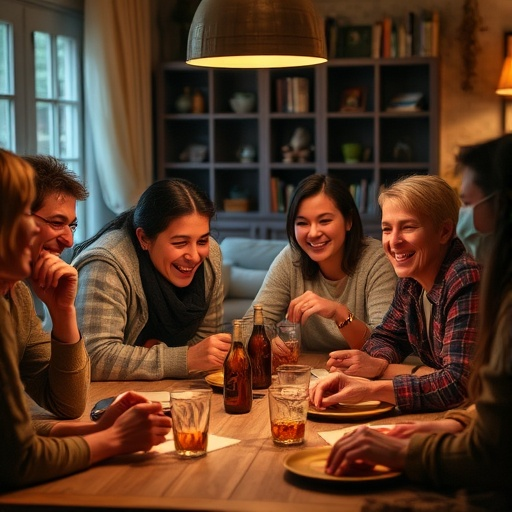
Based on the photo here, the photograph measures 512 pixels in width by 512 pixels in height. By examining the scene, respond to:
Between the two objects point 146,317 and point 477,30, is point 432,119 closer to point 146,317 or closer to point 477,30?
point 477,30

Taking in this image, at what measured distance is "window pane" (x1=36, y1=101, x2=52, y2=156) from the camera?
19.1 feet

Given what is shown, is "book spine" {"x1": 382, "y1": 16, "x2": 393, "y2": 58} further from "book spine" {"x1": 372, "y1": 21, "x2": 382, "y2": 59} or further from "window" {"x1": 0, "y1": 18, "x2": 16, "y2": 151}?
"window" {"x1": 0, "y1": 18, "x2": 16, "y2": 151}

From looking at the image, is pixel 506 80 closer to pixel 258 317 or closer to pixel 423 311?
pixel 423 311

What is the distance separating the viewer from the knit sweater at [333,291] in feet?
10.6

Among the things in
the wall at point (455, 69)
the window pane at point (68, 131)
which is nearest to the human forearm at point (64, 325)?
the window pane at point (68, 131)

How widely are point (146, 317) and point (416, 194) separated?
3.01ft

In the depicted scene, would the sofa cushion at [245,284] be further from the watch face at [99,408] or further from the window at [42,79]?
the watch face at [99,408]

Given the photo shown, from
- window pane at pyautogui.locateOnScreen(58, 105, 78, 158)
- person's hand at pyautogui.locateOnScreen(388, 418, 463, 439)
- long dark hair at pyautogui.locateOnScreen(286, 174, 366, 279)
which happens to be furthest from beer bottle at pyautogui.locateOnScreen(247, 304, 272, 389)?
window pane at pyautogui.locateOnScreen(58, 105, 78, 158)

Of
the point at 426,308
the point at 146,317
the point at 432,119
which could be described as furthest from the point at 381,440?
the point at 432,119

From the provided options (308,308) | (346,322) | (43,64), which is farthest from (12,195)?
(43,64)

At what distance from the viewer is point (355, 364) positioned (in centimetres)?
251

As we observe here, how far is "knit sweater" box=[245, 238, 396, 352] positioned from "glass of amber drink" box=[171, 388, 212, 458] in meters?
1.22

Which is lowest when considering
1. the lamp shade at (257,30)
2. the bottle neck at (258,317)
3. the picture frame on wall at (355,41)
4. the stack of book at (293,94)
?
the bottle neck at (258,317)

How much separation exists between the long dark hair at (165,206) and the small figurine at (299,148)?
4008 millimetres
